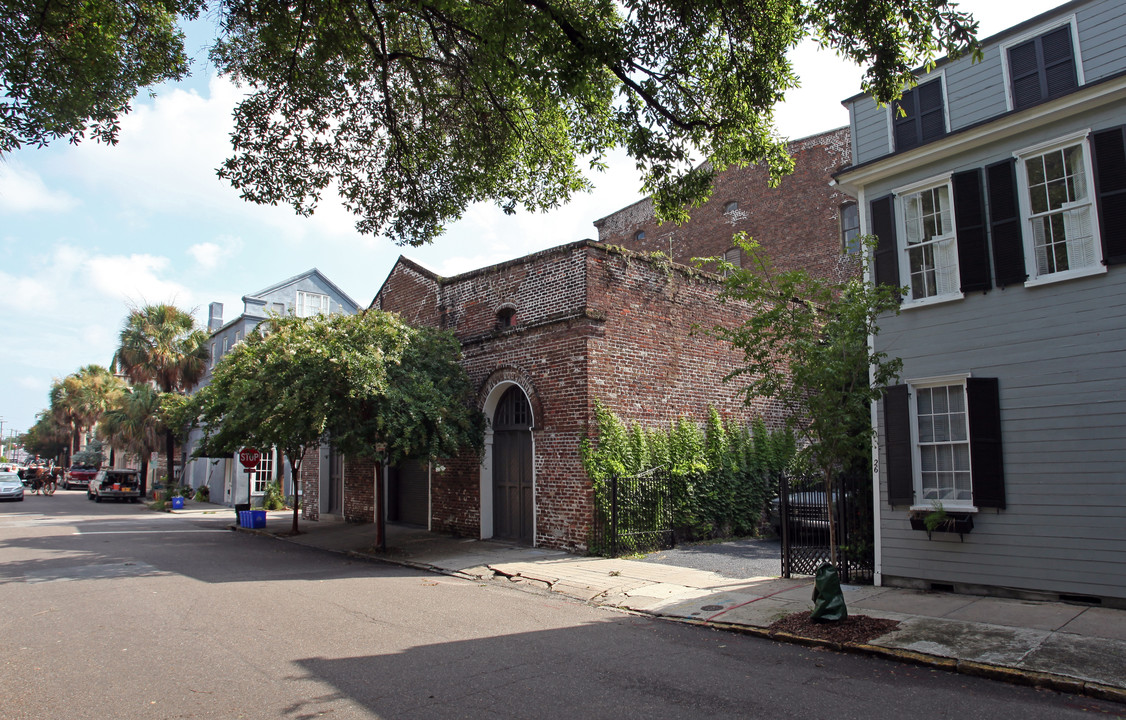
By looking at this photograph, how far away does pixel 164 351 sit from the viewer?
33844mm

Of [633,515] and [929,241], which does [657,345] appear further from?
[929,241]

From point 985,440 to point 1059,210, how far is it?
3147mm

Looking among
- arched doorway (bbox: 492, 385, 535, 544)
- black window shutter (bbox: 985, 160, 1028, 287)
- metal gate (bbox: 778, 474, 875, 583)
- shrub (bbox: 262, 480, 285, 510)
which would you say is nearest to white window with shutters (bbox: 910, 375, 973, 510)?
metal gate (bbox: 778, 474, 875, 583)

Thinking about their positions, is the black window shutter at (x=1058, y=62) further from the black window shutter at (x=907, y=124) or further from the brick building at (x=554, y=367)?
the brick building at (x=554, y=367)

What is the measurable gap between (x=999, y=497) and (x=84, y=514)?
104 ft

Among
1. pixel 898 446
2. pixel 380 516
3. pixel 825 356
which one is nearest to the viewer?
pixel 825 356

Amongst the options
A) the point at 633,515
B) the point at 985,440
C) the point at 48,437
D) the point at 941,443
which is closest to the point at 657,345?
the point at 633,515

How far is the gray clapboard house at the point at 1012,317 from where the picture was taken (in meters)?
8.45

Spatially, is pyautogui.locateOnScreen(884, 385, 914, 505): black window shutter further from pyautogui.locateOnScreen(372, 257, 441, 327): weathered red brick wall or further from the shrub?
the shrub

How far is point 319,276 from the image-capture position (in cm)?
4003

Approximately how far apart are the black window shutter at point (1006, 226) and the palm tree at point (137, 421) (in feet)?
112

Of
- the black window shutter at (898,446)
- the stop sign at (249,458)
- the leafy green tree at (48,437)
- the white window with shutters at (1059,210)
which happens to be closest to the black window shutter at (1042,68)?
the white window with shutters at (1059,210)

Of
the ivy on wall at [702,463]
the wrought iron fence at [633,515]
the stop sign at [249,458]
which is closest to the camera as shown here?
the wrought iron fence at [633,515]

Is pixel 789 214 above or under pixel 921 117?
above
